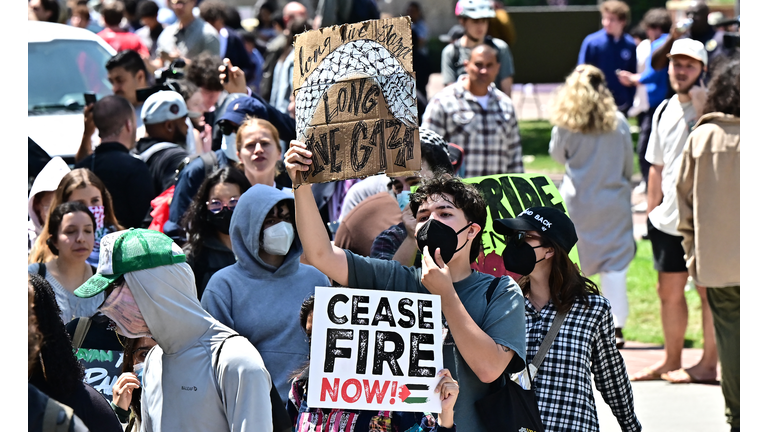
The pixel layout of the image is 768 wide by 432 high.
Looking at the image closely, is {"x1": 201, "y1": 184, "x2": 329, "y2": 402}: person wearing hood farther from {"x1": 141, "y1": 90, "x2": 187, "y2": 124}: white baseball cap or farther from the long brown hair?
{"x1": 141, "y1": 90, "x2": 187, "y2": 124}: white baseball cap

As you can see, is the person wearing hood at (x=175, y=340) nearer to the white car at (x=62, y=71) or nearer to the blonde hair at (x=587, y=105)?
the blonde hair at (x=587, y=105)

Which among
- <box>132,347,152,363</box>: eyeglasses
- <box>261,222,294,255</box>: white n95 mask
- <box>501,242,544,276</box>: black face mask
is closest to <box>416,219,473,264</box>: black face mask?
<box>501,242,544,276</box>: black face mask

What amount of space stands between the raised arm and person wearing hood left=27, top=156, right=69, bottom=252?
9.37ft

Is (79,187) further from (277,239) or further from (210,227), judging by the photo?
(277,239)

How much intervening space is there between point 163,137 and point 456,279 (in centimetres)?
415

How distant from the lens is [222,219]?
5230 millimetres

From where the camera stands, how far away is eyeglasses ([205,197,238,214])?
526cm

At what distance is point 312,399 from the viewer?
340cm

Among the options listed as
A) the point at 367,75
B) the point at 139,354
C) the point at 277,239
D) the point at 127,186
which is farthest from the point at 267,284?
the point at 127,186

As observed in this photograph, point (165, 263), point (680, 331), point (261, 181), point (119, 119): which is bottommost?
point (680, 331)

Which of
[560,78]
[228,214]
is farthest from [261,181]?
[560,78]

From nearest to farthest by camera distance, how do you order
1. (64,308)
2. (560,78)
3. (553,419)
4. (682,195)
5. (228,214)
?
(553,419)
(64,308)
(228,214)
(682,195)
(560,78)

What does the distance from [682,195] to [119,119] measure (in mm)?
3869

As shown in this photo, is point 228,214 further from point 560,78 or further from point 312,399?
point 560,78
